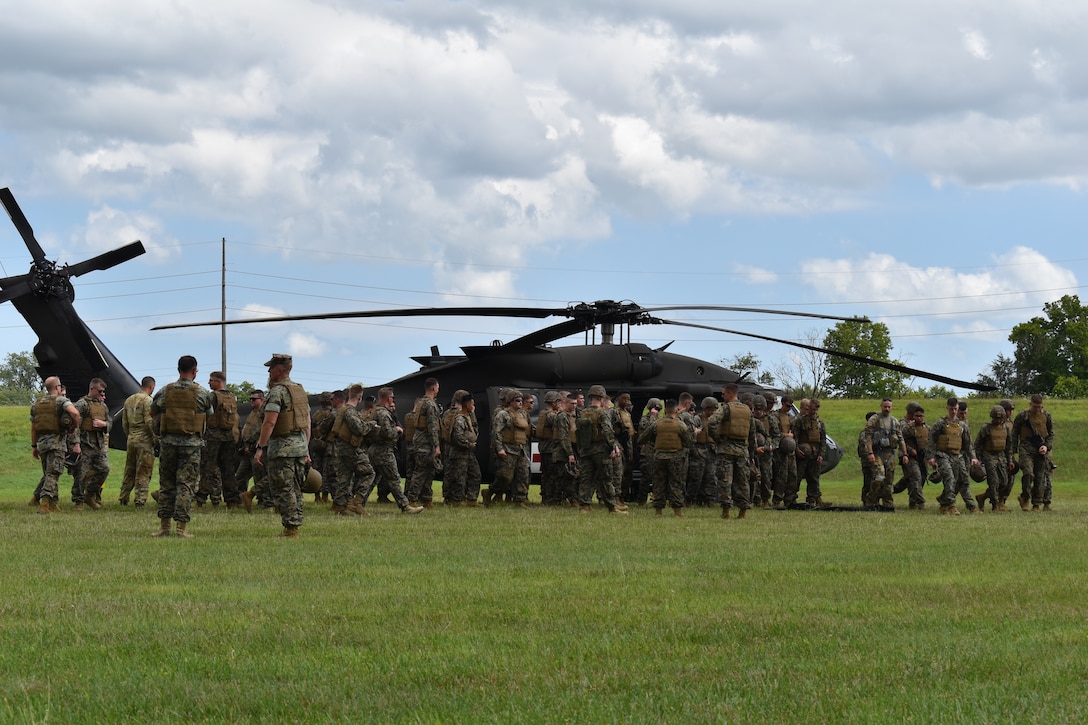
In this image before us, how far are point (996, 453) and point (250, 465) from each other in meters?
11.0

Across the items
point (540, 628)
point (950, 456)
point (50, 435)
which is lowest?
point (540, 628)

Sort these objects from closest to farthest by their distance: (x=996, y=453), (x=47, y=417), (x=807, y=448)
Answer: (x=47, y=417) → (x=996, y=453) → (x=807, y=448)

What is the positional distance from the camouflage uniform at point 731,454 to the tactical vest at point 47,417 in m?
8.13

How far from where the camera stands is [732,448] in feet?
54.1

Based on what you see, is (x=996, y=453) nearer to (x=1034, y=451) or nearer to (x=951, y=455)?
(x=1034, y=451)

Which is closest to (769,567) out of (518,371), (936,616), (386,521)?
(936,616)

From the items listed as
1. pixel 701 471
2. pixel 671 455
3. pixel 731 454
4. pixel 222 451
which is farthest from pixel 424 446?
pixel 731 454

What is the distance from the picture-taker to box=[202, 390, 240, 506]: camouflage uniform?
17062mm

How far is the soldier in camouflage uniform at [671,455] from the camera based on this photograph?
54.2 ft

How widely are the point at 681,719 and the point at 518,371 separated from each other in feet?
52.3

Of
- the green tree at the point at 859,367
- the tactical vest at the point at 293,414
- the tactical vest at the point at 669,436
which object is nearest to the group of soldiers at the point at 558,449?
the tactical vest at the point at 669,436

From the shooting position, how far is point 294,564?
9812 millimetres

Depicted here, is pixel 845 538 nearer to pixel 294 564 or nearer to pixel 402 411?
pixel 294 564

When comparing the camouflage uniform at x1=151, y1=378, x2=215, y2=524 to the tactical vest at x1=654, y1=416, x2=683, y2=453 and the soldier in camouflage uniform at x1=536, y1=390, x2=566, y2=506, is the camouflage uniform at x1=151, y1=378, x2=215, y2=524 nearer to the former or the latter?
the tactical vest at x1=654, y1=416, x2=683, y2=453
